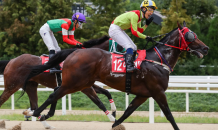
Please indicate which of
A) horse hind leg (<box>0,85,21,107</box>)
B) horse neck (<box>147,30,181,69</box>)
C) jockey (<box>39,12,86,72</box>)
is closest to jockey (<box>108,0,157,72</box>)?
horse neck (<box>147,30,181,69</box>)

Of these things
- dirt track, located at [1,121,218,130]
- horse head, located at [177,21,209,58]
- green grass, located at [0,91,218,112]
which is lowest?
green grass, located at [0,91,218,112]

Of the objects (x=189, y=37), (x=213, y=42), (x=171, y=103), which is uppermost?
(x=189, y=37)

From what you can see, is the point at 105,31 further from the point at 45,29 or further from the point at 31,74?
the point at 31,74

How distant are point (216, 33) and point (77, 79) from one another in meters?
12.9

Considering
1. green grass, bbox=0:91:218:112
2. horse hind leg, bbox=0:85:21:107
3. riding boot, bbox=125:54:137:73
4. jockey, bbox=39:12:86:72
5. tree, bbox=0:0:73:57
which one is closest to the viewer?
riding boot, bbox=125:54:137:73

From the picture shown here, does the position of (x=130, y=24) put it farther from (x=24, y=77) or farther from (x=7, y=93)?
(x=7, y=93)

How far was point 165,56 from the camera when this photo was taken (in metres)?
4.77

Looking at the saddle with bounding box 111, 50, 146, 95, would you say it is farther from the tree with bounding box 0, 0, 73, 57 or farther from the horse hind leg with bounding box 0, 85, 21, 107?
the tree with bounding box 0, 0, 73, 57

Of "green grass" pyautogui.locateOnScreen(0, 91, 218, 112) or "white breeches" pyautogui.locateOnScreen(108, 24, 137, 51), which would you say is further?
"green grass" pyautogui.locateOnScreen(0, 91, 218, 112)

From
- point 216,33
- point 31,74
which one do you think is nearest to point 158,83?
point 31,74

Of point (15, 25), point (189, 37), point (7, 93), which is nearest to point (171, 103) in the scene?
point (189, 37)

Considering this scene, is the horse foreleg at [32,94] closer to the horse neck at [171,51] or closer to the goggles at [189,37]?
the horse neck at [171,51]

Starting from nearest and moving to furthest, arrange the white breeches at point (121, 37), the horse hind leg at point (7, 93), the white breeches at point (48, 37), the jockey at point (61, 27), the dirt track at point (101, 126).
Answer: the white breeches at point (121, 37) → the dirt track at point (101, 126) → the horse hind leg at point (7, 93) → the jockey at point (61, 27) → the white breeches at point (48, 37)

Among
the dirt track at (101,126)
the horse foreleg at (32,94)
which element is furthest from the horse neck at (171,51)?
the horse foreleg at (32,94)
